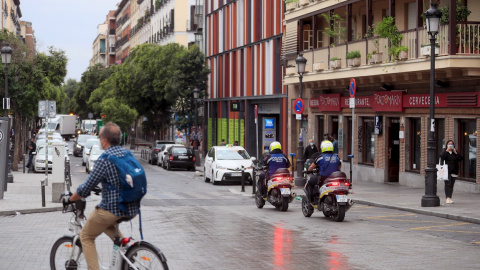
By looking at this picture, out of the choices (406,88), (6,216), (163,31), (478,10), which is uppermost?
(163,31)

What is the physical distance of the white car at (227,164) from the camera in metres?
33.6

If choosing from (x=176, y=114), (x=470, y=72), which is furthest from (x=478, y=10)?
(x=176, y=114)

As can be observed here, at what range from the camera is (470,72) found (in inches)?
965

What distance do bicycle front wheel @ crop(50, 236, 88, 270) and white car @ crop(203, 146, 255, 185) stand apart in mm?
23846

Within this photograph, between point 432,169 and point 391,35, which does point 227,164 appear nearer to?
point 391,35

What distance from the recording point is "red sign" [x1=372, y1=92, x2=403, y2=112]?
30.1 meters

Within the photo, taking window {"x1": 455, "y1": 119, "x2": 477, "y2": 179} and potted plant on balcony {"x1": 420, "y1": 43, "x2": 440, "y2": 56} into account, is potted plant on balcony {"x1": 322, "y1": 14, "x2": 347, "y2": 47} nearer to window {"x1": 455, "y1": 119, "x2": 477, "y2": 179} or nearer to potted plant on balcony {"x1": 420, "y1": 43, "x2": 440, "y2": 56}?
potted plant on balcony {"x1": 420, "y1": 43, "x2": 440, "y2": 56}

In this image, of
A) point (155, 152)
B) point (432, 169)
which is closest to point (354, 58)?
point (432, 169)

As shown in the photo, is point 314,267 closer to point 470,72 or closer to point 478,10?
point 470,72

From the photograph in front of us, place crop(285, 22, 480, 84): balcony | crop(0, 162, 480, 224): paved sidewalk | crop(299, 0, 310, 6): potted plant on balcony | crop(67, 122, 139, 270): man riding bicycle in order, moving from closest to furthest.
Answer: crop(67, 122, 139, 270): man riding bicycle, crop(0, 162, 480, 224): paved sidewalk, crop(285, 22, 480, 84): balcony, crop(299, 0, 310, 6): potted plant on balcony

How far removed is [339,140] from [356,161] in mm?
1948

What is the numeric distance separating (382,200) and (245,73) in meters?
29.2

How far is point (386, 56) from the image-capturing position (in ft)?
96.6

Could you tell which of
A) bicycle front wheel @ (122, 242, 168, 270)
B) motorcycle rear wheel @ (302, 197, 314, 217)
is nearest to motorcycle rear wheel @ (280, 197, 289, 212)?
motorcycle rear wheel @ (302, 197, 314, 217)
